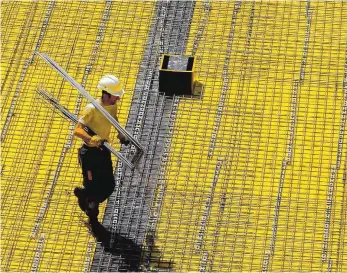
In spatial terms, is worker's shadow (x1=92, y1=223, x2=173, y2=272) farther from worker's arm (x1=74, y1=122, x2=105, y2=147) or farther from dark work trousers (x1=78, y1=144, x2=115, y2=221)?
worker's arm (x1=74, y1=122, x2=105, y2=147)

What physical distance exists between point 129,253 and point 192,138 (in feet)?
6.70

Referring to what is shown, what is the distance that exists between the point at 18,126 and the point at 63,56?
1.50 m

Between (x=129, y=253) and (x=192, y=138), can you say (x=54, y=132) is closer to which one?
(x=192, y=138)

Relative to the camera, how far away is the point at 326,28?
569 inches

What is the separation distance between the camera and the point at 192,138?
13.2 meters

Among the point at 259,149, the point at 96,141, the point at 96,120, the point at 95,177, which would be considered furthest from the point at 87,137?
the point at 259,149

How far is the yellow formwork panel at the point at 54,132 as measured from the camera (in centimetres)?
1220

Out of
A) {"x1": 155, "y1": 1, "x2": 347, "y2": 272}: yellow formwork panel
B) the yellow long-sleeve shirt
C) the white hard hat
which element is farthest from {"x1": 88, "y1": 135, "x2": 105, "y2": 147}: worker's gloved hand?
{"x1": 155, "y1": 1, "x2": 347, "y2": 272}: yellow formwork panel

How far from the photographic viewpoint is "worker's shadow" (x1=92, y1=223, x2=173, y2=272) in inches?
471

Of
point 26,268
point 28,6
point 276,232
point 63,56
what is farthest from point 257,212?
point 28,6

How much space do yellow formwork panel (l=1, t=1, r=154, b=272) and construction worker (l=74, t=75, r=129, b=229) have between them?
0.49 metres

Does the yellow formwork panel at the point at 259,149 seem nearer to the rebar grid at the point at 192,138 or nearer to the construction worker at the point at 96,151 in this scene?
the rebar grid at the point at 192,138

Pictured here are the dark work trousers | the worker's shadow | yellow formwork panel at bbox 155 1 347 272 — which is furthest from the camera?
yellow formwork panel at bbox 155 1 347 272

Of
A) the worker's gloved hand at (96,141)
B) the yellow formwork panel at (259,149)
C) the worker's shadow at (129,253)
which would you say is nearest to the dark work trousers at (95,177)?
the worker's gloved hand at (96,141)
